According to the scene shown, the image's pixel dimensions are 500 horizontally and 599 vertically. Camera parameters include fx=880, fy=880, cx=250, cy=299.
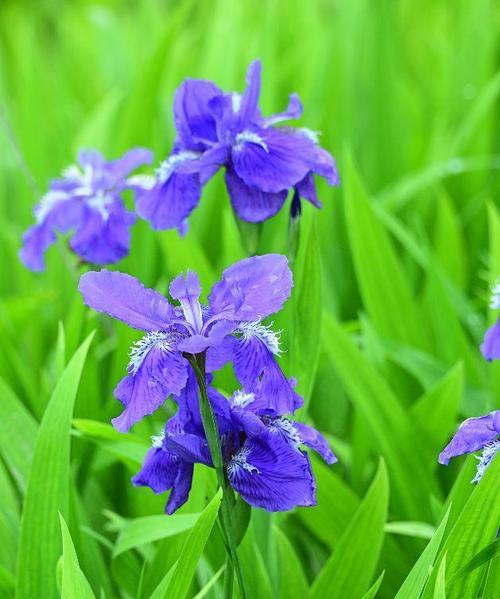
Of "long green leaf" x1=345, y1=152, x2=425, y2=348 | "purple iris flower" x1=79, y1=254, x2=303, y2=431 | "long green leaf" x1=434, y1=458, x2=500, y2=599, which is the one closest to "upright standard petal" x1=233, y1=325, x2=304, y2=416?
"purple iris flower" x1=79, y1=254, x2=303, y2=431

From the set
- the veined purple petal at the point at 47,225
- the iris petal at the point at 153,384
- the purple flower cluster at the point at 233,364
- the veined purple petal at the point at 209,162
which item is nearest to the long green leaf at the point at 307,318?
the veined purple petal at the point at 209,162

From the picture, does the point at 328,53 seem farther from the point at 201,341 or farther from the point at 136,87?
the point at 201,341

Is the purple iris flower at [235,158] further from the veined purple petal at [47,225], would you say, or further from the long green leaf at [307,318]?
the veined purple petal at [47,225]

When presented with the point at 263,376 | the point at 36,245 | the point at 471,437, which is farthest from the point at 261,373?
the point at 36,245

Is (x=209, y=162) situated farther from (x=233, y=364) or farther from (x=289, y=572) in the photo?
(x=289, y=572)

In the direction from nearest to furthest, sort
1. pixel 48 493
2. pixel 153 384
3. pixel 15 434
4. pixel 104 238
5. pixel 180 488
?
pixel 153 384
pixel 180 488
pixel 48 493
pixel 15 434
pixel 104 238
